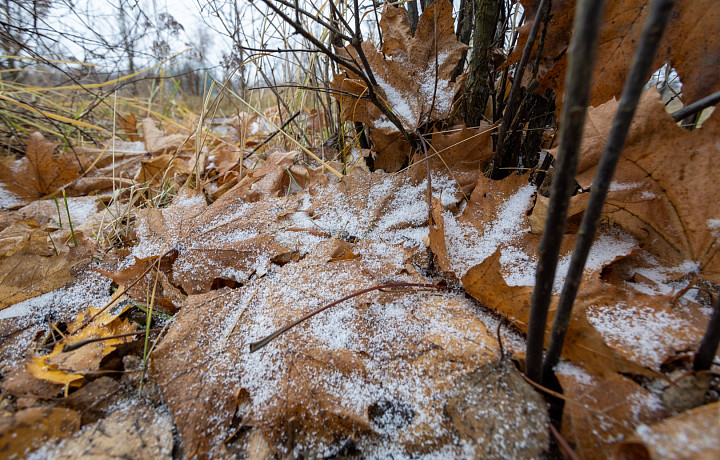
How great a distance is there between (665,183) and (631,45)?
1.03 feet

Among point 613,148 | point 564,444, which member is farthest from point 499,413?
point 613,148

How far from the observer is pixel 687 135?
626 mm

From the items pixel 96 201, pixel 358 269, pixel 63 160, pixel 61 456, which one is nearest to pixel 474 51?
pixel 358 269

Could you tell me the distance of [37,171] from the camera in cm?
152

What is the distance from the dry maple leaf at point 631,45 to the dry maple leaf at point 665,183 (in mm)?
88

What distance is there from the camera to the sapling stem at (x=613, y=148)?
31cm

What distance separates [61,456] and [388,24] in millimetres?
1282

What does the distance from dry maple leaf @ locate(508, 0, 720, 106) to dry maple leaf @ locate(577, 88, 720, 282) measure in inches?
3.4

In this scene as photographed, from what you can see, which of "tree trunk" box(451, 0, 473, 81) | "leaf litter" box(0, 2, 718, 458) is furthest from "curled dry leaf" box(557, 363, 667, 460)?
"tree trunk" box(451, 0, 473, 81)

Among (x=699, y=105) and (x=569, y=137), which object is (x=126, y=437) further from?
(x=699, y=105)

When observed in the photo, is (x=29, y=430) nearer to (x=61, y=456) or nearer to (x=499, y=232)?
(x=61, y=456)

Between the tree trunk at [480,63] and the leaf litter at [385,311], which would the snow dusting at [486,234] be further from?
the tree trunk at [480,63]

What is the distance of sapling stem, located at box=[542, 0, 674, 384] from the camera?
31 cm

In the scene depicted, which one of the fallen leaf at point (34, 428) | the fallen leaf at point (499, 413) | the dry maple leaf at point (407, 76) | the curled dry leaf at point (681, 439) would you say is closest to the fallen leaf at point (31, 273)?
the fallen leaf at point (34, 428)
